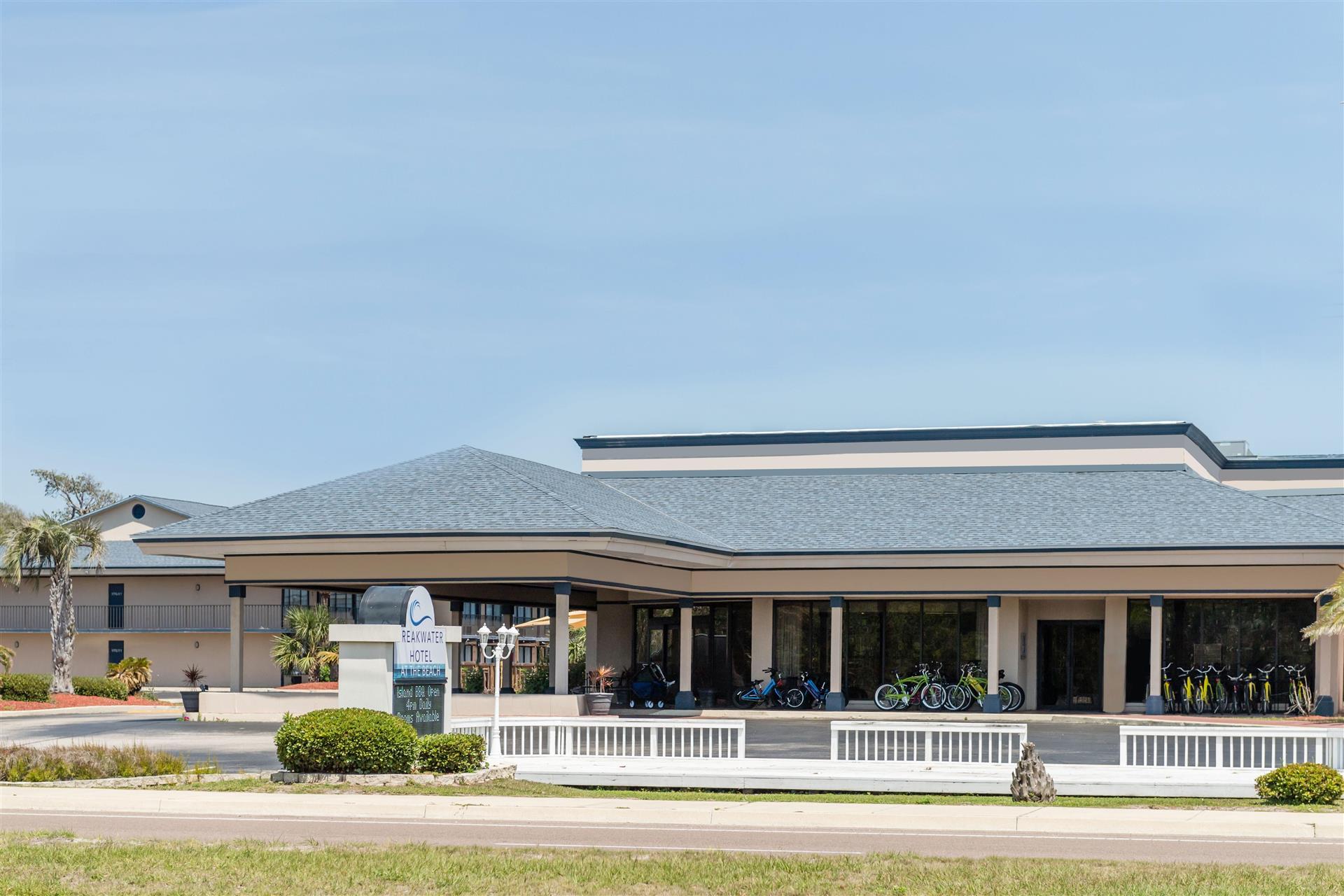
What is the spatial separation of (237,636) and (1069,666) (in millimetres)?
21263

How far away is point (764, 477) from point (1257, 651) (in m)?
15.4

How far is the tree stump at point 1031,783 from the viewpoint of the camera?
64.1ft

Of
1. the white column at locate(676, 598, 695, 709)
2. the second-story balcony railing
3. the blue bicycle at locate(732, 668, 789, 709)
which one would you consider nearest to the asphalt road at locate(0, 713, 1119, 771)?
the blue bicycle at locate(732, 668, 789, 709)

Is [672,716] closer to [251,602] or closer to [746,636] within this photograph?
[746,636]

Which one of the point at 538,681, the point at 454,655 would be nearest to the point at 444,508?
the point at 538,681

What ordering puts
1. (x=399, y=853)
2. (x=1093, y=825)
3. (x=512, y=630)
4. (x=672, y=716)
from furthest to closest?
(x=672, y=716) → (x=512, y=630) → (x=1093, y=825) → (x=399, y=853)

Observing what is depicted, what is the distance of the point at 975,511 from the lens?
44.1 m

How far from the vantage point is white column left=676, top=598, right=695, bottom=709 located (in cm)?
4231

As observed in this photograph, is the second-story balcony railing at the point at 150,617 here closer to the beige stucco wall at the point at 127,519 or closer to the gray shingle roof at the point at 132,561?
the gray shingle roof at the point at 132,561

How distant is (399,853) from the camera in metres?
14.3

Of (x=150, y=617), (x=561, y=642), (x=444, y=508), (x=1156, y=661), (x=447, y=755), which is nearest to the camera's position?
(x=447, y=755)

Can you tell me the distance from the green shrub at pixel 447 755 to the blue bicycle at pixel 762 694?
71.2 ft

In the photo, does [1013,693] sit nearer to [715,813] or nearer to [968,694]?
[968,694]

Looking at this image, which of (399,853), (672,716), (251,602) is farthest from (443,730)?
(251,602)
